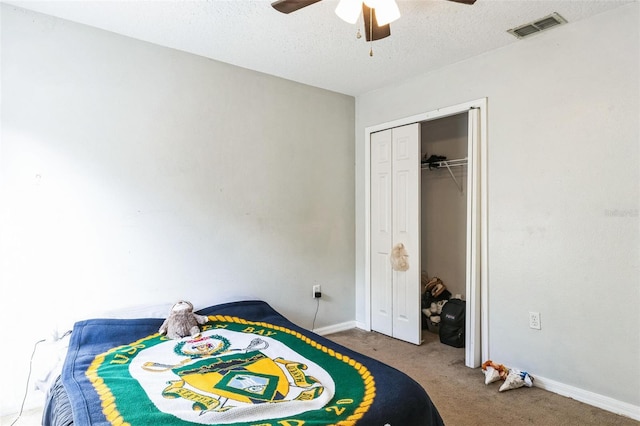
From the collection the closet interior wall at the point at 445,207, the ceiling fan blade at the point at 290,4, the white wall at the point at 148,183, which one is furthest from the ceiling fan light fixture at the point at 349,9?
the closet interior wall at the point at 445,207

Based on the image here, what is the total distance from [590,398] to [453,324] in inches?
45.4

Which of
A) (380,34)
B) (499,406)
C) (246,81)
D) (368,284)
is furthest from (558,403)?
(246,81)

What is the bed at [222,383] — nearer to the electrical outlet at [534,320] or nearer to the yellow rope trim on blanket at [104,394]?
the yellow rope trim on blanket at [104,394]

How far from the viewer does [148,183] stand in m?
2.79

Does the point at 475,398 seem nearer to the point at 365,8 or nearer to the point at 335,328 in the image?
the point at 335,328

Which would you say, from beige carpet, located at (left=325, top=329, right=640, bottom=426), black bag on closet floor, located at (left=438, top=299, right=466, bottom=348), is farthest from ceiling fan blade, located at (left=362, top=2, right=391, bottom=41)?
black bag on closet floor, located at (left=438, top=299, right=466, bottom=348)

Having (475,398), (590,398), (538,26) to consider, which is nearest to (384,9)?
(538,26)

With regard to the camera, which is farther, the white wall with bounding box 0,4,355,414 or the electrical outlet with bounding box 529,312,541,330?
the electrical outlet with bounding box 529,312,541,330

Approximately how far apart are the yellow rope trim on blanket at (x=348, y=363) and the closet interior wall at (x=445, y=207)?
7.07 feet

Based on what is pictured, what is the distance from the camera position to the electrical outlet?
2703 millimetres

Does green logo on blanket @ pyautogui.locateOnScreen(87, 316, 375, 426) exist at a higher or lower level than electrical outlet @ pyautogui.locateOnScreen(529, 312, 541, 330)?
lower

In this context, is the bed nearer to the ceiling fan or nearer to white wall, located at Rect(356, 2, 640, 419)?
white wall, located at Rect(356, 2, 640, 419)

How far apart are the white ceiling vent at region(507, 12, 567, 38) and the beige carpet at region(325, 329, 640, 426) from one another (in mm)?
2460

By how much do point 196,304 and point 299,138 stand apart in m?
1.74
